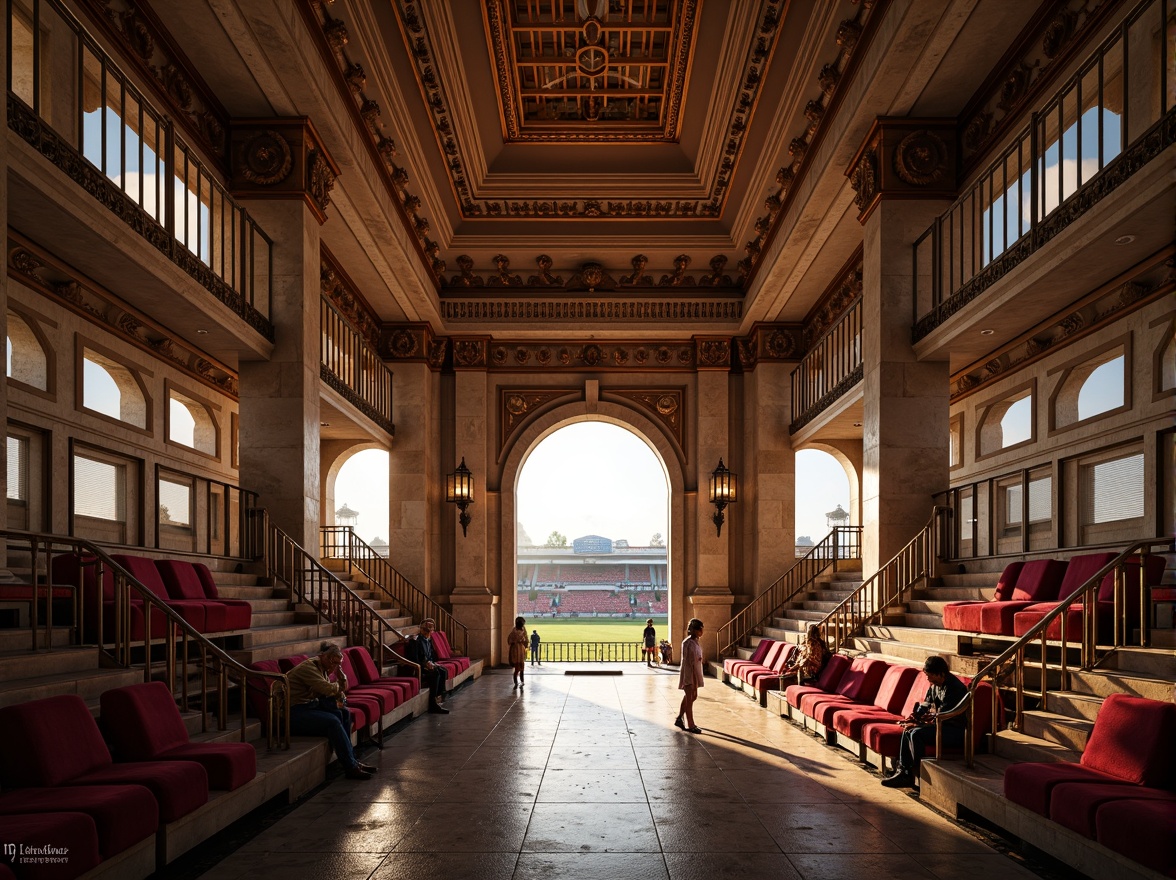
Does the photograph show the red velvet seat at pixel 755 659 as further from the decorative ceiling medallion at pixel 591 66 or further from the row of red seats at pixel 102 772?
the row of red seats at pixel 102 772

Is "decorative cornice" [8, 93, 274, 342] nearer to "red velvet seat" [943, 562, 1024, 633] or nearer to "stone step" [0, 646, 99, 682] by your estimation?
"stone step" [0, 646, 99, 682]

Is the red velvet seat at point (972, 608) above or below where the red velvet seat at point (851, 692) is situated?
above

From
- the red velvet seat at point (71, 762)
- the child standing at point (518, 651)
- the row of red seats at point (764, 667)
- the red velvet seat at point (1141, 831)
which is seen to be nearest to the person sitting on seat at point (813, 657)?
the row of red seats at point (764, 667)

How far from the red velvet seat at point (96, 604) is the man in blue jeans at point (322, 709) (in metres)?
1.20

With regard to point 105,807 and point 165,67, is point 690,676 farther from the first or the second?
point 165,67

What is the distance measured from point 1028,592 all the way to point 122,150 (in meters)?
9.56

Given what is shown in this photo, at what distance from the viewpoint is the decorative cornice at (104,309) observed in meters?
9.70

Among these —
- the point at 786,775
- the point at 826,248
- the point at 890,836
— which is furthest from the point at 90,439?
the point at 826,248

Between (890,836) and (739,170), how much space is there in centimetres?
1234

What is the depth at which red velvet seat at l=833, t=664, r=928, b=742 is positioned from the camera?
9.01 metres

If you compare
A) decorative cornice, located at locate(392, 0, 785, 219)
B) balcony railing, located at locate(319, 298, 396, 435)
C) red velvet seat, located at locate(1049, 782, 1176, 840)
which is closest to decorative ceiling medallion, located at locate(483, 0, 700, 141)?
decorative cornice, located at locate(392, 0, 785, 219)

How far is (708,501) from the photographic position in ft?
67.2

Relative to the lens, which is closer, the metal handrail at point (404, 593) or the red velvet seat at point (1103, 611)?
the red velvet seat at point (1103, 611)

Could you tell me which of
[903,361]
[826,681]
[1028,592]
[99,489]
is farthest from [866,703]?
[99,489]
